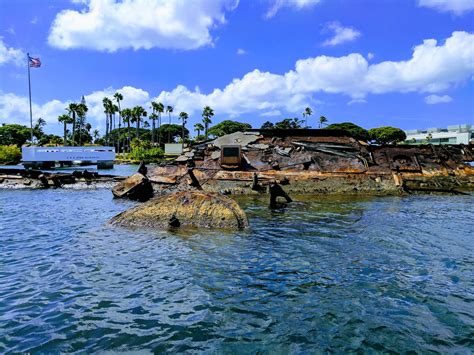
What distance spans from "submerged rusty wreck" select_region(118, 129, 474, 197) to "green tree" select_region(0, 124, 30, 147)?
10646cm

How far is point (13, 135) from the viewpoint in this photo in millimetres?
108000

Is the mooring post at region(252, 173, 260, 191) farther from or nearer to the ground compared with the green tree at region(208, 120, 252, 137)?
nearer to the ground

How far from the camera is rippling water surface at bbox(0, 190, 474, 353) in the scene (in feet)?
12.0

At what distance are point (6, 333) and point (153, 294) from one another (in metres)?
1.65

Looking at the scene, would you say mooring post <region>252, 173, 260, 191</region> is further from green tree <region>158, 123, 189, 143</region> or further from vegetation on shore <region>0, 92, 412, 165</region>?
green tree <region>158, 123, 189, 143</region>

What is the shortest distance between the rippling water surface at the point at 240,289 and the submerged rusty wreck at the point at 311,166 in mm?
7947

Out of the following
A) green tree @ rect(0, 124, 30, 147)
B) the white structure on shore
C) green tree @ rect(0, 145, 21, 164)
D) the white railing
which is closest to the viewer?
the white railing

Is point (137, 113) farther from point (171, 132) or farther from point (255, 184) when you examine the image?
point (255, 184)

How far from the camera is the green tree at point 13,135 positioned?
106 m

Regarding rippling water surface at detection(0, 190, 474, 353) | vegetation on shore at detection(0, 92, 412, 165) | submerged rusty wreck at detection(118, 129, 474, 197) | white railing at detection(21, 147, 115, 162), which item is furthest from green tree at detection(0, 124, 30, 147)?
rippling water surface at detection(0, 190, 474, 353)

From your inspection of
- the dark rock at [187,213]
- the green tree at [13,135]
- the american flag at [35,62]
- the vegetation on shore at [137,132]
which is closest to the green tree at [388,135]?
the vegetation on shore at [137,132]

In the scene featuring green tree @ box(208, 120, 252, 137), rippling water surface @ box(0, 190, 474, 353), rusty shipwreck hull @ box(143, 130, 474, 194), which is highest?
green tree @ box(208, 120, 252, 137)

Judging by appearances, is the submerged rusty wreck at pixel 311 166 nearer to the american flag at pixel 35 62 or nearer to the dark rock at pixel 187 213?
the dark rock at pixel 187 213

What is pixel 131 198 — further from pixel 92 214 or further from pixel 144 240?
pixel 144 240
